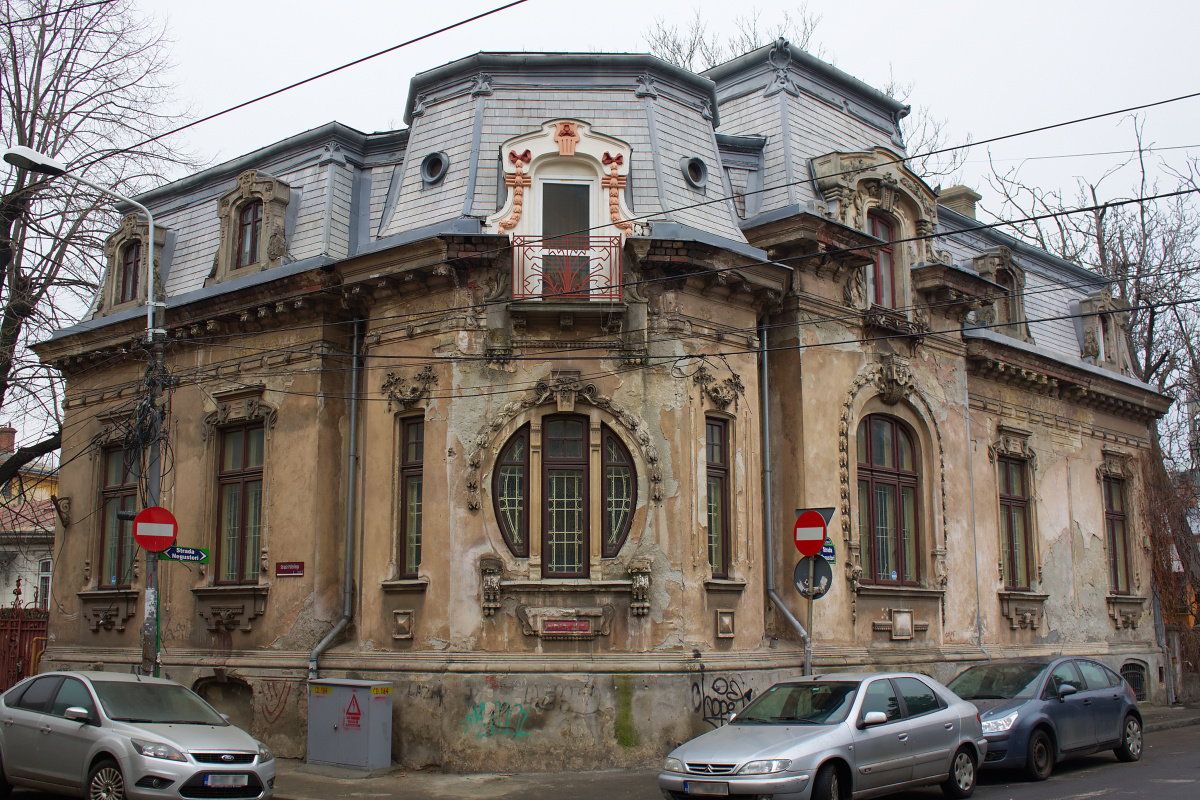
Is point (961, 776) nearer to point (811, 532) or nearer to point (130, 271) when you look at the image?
point (811, 532)

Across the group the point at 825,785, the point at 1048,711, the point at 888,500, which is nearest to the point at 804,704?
the point at 825,785

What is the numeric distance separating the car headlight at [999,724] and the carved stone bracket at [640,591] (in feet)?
14.7

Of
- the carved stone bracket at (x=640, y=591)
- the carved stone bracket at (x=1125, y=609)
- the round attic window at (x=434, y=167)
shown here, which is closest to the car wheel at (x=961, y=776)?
the carved stone bracket at (x=640, y=591)

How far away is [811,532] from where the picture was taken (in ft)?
44.9

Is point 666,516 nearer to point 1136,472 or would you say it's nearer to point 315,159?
point 315,159

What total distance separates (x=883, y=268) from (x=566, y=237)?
6.38m

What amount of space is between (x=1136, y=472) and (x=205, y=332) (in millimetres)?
20731

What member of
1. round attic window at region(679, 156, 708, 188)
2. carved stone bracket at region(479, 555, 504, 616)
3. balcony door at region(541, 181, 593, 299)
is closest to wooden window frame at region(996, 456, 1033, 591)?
round attic window at region(679, 156, 708, 188)

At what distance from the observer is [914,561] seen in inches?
758

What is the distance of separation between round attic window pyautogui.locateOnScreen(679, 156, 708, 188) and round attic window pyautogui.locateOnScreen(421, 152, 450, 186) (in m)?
3.57

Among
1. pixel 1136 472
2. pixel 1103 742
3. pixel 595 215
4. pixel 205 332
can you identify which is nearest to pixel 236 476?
pixel 205 332

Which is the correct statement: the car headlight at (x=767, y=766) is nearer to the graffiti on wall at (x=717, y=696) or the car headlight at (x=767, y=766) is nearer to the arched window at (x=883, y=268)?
the graffiti on wall at (x=717, y=696)

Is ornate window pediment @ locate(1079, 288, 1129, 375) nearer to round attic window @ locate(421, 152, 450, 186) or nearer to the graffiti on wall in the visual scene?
the graffiti on wall

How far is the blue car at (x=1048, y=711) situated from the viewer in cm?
1396
